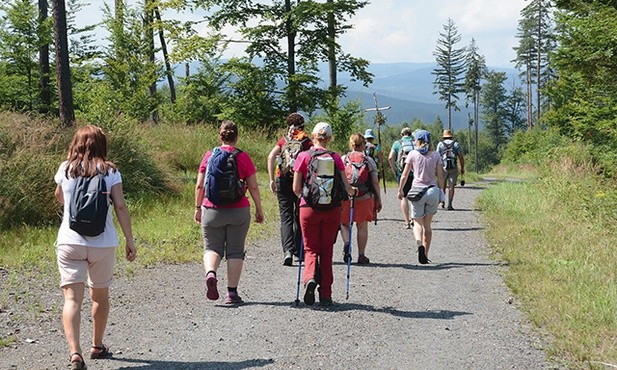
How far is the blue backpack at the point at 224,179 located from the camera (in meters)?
7.45

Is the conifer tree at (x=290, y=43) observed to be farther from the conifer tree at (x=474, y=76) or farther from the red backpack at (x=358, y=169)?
the conifer tree at (x=474, y=76)

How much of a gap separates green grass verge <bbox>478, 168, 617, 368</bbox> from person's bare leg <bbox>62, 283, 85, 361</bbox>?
377 centimetres

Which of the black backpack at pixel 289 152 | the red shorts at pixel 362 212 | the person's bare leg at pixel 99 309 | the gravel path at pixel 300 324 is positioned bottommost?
the gravel path at pixel 300 324

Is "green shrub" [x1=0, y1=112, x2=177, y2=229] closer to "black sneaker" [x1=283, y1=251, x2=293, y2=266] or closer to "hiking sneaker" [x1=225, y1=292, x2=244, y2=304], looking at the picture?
"black sneaker" [x1=283, y1=251, x2=293, y2=266]

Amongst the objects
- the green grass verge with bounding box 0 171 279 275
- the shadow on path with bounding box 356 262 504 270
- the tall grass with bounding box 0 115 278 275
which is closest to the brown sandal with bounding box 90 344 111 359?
the green grass verge with bounding box 0 171 279 275

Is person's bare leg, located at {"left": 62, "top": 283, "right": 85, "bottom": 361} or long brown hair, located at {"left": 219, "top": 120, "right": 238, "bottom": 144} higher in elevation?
long brown hair, located at {"left": 219, "top": 120, "right": 238, "bottom": 144}

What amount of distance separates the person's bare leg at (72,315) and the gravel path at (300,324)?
38 centimetres

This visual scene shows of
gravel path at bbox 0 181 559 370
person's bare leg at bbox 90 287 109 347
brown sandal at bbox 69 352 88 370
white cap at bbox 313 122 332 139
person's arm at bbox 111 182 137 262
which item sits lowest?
gravel path at bbox 0 181 559 370

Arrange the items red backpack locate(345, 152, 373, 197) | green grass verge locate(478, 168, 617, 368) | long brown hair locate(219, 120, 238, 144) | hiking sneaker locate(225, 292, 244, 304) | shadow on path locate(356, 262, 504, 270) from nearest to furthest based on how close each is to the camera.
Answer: green grass verge locate(478, 168, 617, 368) < long brown hair locate(219, 120, 238, 144) < hiking sneaker locate(225, 292, 244, 304) < shadow on path locate(356, 262, 504, 270) < red backpack locate(345, 152, 373, 197)

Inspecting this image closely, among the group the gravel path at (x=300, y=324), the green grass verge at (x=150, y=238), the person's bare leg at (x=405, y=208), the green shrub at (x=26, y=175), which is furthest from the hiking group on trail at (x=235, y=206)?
the green shrub at (x=26, y=175)

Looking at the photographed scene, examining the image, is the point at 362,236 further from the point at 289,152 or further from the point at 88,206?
the point at 88,206

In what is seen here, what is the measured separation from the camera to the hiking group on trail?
559 cm

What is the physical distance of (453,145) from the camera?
17797mm

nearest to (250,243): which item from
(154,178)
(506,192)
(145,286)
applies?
(145,286)
